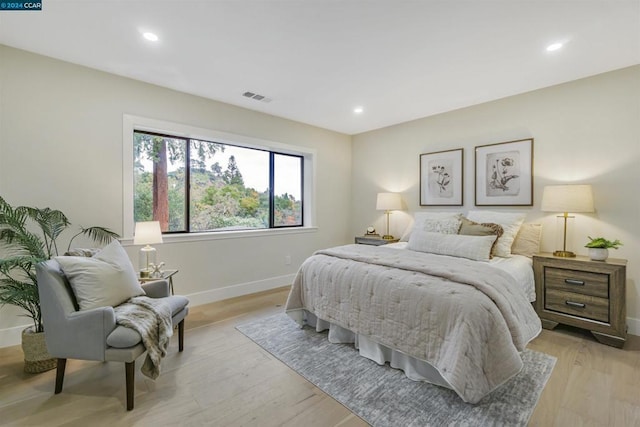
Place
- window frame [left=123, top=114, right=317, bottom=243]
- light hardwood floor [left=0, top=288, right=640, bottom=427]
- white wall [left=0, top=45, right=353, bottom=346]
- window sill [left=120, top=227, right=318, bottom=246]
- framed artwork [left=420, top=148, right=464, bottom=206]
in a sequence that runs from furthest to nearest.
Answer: framed artwork [left=420, top=148, right=464, bottom=206] < window sill [left=120, top=227, right=318, bottom=246] < window frame [left=123, top=114, right=317, bottom=243] < white wall [left=0, top=45, right=353, bottom=346] < light hardwood floor [left=0, top=288, right=640, bottom=427]

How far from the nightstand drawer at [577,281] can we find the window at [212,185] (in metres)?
3.36

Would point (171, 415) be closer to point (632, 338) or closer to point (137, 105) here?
point (137, 105)

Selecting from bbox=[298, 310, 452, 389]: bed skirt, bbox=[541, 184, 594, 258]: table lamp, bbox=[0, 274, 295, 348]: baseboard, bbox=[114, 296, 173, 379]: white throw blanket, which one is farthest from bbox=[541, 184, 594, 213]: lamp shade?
bbox=[114, 296, 173, 379]: white throw blanket

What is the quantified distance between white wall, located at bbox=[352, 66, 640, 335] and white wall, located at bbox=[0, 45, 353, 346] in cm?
289

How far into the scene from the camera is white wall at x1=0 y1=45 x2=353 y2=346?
2.52 meters

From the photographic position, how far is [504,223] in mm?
3244

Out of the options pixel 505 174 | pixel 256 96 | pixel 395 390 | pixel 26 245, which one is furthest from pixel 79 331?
pixel 505 174

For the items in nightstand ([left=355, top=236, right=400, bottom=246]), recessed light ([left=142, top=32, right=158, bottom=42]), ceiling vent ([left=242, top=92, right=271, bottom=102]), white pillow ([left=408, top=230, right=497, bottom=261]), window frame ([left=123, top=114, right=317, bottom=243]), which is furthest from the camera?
nightstand ([left=355, top=236, right=400, bottom=246])

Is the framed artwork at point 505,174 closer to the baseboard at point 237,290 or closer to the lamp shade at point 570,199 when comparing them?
the lamp shade at point 570,199

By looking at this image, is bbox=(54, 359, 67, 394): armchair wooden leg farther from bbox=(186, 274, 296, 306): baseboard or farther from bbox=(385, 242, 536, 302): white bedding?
bbox=(385, 242, 536, 302): white bedding

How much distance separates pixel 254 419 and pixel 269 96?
3218 mm

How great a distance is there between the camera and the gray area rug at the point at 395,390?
5.63 feet

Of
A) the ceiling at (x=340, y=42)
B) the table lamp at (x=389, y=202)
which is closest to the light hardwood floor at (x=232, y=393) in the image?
the table lamp at (x=389, y=202)

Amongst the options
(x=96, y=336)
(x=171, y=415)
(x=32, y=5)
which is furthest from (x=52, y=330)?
(x=32, y=5)
